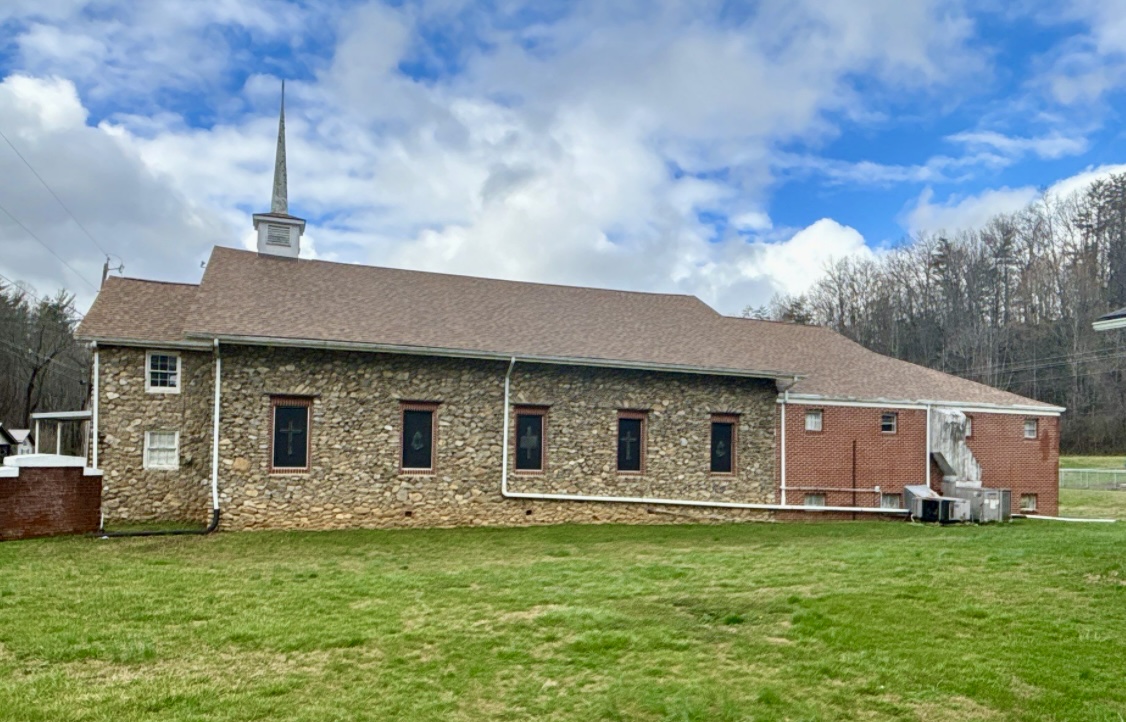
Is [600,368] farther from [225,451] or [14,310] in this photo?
[14,310]

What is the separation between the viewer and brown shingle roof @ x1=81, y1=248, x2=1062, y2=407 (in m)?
15.5

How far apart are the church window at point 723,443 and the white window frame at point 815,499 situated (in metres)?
2.07

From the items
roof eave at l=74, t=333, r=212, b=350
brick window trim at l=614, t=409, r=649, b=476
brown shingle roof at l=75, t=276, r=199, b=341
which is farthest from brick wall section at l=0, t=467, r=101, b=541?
brick window trim at l=614, t=409, r=649, b=476

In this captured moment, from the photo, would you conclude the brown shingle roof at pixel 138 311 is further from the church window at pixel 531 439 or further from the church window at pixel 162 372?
the church window at pixel 531 439

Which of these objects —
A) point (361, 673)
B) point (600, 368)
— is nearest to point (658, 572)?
point (361, 673)

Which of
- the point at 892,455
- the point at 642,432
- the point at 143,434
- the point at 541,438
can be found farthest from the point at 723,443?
the point at 143,434

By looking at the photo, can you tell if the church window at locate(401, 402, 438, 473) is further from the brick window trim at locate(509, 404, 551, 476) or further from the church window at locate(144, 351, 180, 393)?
the church window at locate(144, 351, 180, 393)

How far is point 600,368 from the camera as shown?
16875 mm

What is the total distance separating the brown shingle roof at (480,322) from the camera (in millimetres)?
15469

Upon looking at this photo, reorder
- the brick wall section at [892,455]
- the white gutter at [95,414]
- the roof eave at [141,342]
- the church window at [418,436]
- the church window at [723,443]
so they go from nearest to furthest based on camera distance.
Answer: the roof eave at [141,342] → the white gutter at [95,414] → the church window at [418,436] → the church window at [723,443] → the brick wall section at [892,455]

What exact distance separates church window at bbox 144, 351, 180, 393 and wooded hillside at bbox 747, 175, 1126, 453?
137ft

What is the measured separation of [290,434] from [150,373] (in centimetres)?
352

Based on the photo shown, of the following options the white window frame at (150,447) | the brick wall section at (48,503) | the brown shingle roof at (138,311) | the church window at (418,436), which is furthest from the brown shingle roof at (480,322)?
the brick wall section at (48,503)

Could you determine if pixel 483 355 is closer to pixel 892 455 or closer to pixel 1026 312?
pixel 892 455
